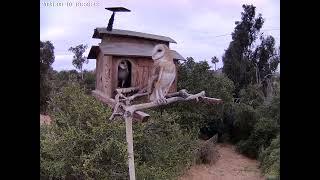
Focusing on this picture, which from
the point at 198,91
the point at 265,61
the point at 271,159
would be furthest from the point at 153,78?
the point at 271,159

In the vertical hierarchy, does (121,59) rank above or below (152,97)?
above

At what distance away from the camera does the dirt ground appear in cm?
223

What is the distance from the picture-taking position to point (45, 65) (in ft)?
7.00

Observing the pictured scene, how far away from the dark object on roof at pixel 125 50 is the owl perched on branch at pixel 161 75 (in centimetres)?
4

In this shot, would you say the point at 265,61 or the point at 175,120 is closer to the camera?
the point at 265,61

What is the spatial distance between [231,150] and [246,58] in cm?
53

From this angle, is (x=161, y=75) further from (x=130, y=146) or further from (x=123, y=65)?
(x=130, y=146)

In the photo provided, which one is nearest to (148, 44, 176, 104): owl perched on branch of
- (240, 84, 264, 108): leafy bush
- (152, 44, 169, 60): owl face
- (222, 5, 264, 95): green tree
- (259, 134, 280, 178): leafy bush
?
(152, 44, 169, 60): owl face

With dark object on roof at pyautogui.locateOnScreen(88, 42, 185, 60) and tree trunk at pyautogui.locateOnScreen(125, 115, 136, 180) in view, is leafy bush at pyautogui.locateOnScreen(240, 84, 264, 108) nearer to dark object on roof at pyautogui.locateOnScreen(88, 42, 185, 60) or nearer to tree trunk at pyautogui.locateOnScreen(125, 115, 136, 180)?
dark object on roof at pyautogui.locateOnScreen(88, 42, 185, 60)

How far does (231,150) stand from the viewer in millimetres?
2309

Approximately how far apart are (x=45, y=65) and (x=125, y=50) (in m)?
0.45

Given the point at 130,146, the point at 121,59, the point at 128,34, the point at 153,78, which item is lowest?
the point at 130,146

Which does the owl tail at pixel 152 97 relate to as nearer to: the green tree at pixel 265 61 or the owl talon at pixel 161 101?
the owl talon at pixel 161 101
